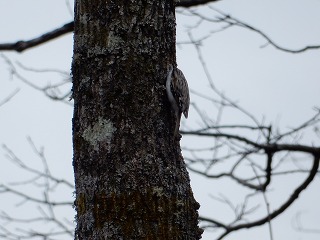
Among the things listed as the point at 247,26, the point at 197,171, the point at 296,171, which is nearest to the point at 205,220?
the point at 197,171

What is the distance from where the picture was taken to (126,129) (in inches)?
99.8

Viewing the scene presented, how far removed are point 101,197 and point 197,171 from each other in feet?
10.8

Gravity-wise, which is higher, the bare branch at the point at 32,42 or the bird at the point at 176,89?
the bare branch at the point at 32,42

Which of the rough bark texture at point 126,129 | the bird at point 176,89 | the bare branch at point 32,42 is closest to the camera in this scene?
the rough bark texture at point 126,129

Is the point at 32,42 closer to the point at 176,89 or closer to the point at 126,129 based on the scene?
the point at 176,89

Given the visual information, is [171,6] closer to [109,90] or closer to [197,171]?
[109,90]

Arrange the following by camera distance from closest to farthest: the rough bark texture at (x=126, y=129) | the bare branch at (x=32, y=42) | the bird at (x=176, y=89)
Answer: the rough bark texture at (x=126, y=129) < the bird at (x=176, y=89) < the bare branch at (x=32, y=42)

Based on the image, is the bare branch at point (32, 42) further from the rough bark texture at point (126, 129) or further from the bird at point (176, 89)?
the rough bark texture at point (126, 129)

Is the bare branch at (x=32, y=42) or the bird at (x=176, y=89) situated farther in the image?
the bare branch at (x=32, y=42)

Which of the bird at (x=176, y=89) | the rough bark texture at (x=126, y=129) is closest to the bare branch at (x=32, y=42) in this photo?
the bird at (x=176, y=89)

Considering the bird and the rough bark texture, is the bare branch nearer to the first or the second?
the bird

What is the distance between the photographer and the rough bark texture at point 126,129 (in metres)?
2.45

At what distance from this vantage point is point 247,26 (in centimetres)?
575

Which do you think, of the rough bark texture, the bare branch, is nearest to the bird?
the rough bark texture
